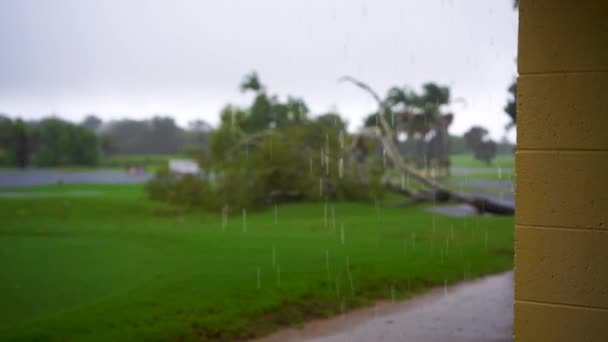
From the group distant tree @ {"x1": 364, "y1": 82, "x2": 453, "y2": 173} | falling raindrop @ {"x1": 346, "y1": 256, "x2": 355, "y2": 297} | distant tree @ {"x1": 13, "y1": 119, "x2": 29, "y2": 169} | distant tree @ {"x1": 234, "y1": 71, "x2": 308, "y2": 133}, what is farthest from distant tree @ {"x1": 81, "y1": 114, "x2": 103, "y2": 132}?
falling raindrop @ {"x1": 346, "y1": 256, "x2": 355, "y2": 297}

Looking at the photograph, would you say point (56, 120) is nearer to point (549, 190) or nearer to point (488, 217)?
point (488, 217)

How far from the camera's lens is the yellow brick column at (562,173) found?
2.32 meters

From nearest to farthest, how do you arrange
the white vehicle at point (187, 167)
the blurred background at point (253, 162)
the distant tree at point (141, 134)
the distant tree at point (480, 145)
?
the blurred background at point (253, 162)
the distant tree at point (141, 134)
the distant tree at point (480, 145)
the white vehicle at point (187, 167)

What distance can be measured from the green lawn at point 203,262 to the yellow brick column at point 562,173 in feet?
8.15

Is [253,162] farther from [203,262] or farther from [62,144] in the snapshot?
[203,262]

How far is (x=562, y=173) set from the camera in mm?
2385

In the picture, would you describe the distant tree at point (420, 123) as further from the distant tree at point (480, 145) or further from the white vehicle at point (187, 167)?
the white vehicle at point (187, 167)

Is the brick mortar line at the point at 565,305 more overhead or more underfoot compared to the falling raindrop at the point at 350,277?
more overhead

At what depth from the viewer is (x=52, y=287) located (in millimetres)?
4852

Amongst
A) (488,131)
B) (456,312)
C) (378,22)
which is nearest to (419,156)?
(488,131)

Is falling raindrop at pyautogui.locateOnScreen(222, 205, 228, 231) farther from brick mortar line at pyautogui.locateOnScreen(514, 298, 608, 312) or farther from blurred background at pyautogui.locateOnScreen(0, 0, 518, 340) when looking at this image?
brick mortar line at pyautogui.locateOnScreen(514, 298, 608, 312)

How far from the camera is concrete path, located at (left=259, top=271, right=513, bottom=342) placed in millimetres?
4508

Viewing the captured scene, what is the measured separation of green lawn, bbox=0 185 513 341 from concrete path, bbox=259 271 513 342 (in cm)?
21

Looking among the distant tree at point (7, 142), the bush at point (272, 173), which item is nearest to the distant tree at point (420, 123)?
the bush at point (272, 173)
